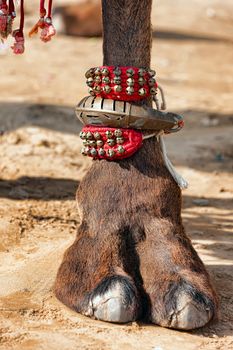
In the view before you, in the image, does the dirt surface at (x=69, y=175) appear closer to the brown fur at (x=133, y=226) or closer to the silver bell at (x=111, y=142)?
the brown fur at (x=133, y=226)

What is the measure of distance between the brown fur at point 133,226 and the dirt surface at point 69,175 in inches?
4.5

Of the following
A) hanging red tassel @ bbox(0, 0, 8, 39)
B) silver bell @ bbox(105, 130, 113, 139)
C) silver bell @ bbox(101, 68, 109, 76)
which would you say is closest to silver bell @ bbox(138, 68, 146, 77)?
silver bell @ bbox(101, 68, 109, 76)

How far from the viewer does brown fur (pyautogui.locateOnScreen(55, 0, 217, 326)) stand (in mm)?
2742

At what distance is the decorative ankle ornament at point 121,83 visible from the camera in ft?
9.41

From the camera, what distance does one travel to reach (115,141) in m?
2.90

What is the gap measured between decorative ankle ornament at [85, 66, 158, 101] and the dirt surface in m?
0.67

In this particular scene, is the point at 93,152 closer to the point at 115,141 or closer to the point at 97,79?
the point at 115,141

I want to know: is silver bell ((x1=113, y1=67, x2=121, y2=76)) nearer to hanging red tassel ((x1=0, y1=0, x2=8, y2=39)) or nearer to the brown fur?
the brown fur

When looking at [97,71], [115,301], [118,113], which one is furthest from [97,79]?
[115,301]

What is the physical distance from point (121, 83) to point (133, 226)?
1.52 feet

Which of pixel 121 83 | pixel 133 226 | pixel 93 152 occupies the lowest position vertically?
pixel 133 226

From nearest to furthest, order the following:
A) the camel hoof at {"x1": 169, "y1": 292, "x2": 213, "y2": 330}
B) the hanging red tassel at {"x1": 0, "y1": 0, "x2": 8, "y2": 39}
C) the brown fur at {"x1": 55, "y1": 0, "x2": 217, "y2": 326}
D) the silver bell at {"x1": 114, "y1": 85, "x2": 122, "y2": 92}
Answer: the camel hoof at {"x1": 169, "y1": 292, "x2": 213, "y2": 330}, the brown fur at {"x1": 55, "y1": 0, "x2": 217, "y2": 326}, the silver bell at {"x1": 114, "y1": 85, "x2": 122, "y2": 92}, the hanging red tassel at {"x1": 0, "y1": 0, "x2": 8, "y2": 39}

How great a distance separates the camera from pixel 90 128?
2.93 meters

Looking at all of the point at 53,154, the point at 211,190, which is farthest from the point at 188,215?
the point at 53,154
